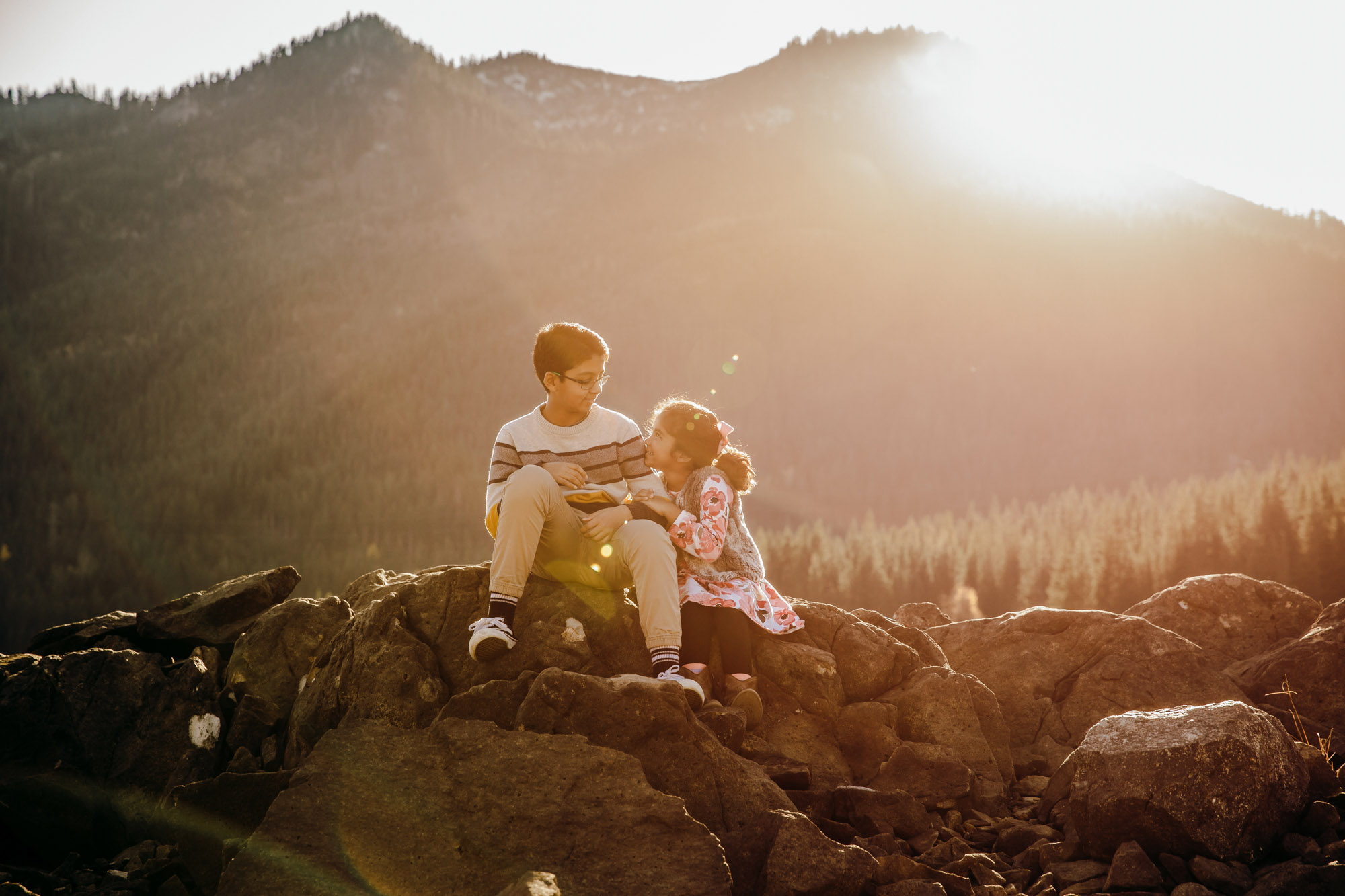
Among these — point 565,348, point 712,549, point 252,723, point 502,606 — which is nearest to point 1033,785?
point 712,549

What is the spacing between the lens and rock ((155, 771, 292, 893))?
429cm

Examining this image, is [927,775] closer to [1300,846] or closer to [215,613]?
[1300,846]

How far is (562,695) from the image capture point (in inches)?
171

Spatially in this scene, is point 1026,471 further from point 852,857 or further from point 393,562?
point 852,857

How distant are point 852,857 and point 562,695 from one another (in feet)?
4.88

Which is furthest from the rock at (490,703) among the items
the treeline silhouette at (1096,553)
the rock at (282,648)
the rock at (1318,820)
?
the treeline silhouette at (1096,553)

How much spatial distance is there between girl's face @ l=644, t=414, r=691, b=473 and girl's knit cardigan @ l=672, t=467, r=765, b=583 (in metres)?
0.13

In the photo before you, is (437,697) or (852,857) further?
(437,697)

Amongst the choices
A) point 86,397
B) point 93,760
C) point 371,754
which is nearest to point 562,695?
point 371,754

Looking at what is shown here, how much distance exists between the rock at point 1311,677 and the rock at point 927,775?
2300mm

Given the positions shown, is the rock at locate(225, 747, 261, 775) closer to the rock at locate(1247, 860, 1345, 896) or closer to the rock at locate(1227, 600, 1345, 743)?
the rock at locate(1247, 860, 1345, 896)

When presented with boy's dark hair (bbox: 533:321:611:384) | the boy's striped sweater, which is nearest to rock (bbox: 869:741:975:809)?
the boy's striped sweater

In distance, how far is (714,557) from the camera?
5395mm

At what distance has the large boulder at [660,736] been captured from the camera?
4.23m
